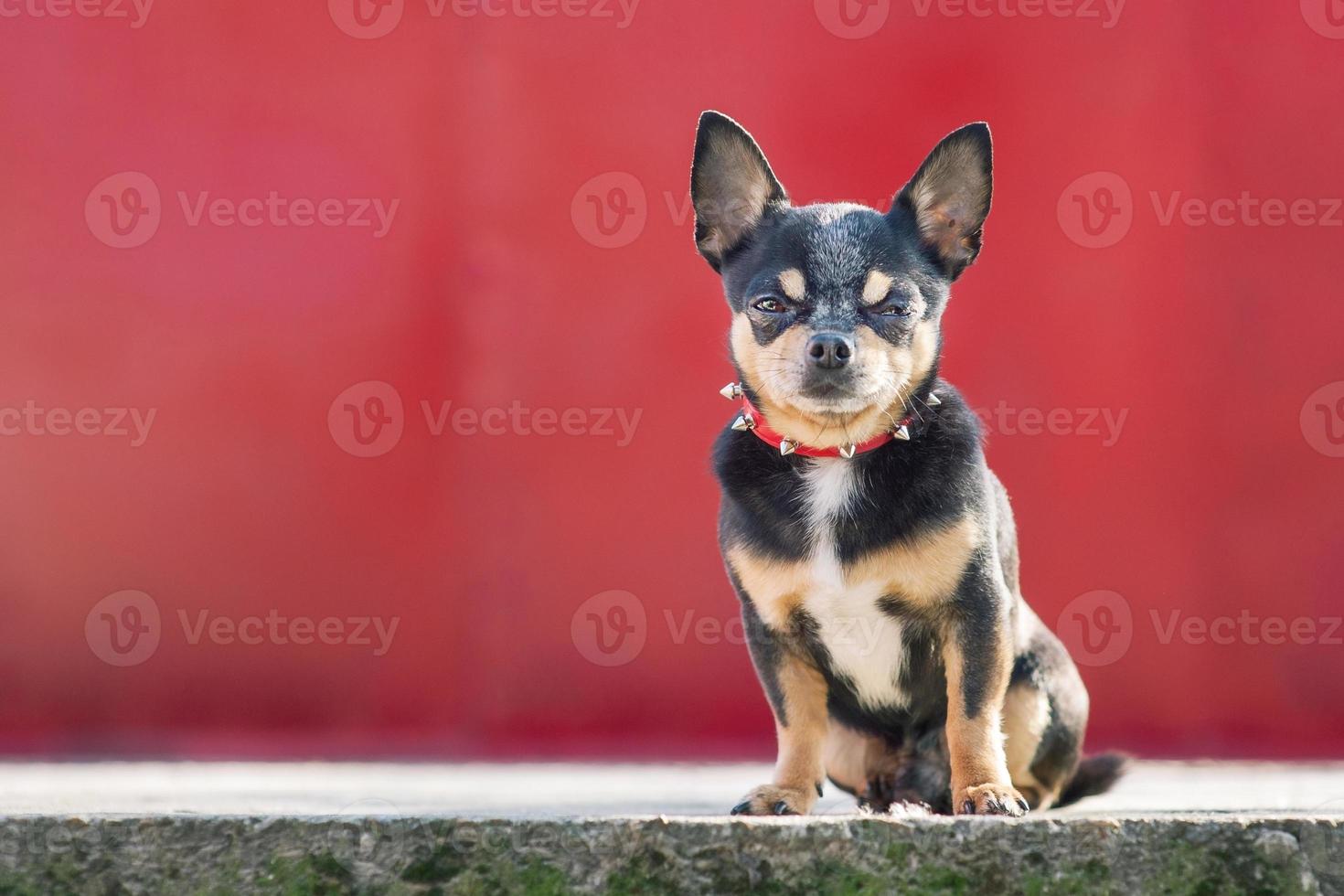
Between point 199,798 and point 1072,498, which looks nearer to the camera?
point 199,798

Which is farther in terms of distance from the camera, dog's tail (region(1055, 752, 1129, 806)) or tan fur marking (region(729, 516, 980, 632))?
dog's tail (region(1055, 752, 1129, 806))

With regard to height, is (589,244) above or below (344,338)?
above

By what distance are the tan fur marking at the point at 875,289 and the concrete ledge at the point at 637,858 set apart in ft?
3.69

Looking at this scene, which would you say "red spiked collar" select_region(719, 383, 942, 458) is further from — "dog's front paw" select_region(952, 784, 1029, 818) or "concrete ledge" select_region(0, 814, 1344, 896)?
"concrete ledge" select_region(0, 814, 1344, 896)

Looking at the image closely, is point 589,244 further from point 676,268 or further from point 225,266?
point 225,266

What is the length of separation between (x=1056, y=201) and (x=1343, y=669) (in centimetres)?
208

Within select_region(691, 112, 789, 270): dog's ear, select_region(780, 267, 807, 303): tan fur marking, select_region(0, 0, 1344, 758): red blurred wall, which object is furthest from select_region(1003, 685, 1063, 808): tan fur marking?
select_region(0, 0, 1344, 758): red blurred wall

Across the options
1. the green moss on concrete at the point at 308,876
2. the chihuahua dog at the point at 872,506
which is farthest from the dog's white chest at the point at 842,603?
the green moss on concrete at the point at 308,876

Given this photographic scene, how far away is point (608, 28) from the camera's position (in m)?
5.03

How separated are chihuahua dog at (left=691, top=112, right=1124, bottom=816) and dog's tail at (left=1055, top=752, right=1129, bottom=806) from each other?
343 mm

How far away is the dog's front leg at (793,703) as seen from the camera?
2.66 m

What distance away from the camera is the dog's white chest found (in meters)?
2.60

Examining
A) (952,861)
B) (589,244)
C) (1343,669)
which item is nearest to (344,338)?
(589,244)

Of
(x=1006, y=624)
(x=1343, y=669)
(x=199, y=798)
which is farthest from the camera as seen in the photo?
(x=1343, y=669)
